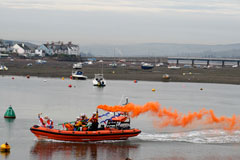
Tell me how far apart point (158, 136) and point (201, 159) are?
6.68 meters

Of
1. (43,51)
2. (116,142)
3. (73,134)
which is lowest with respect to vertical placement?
(116,142)

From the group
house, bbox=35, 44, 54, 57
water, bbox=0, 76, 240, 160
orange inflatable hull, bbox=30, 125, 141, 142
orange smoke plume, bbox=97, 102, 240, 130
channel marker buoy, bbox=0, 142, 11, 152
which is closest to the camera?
channel marker buoy, bbox=0, 142, 11, 152

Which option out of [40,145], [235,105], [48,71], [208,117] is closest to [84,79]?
[48,71]

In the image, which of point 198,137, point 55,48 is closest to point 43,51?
point 55,48

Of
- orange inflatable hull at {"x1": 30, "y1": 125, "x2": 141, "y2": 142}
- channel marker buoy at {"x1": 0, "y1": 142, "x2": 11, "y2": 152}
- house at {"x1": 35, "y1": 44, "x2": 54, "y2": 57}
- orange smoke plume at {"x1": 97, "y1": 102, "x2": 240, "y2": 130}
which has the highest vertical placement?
house at {"x1": 35, "y1": 44, "x2": 54, "y2": 57}

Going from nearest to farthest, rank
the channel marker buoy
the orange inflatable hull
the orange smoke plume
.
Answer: the channel marker buoy
the orange inflatable hull
the orange smoke plume

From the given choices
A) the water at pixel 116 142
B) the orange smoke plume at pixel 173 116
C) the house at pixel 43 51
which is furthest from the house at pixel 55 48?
the orange smoke plume at pixel 173 116

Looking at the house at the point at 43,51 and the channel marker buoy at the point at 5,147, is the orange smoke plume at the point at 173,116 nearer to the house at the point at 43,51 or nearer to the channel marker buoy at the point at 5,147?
the channel marker buoy at the point at 5,147

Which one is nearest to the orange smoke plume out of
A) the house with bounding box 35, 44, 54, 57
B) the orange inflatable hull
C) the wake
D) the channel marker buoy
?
the wake

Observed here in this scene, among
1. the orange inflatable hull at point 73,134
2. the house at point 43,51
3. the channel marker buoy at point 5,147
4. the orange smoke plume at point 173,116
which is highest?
the house at point 43,51

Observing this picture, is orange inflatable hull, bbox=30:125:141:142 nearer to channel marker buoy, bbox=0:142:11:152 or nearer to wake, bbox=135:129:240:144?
wake, bbox=135:129:240:144

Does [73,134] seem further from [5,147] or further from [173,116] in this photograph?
[173,116]

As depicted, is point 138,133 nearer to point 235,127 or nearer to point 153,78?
point 235,127

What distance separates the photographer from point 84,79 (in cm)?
10225
